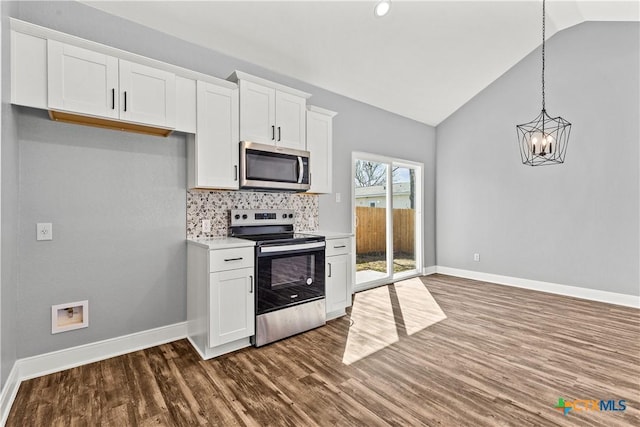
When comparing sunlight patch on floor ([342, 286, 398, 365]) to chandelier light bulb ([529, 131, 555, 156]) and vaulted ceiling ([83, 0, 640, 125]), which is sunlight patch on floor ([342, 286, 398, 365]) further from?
vaulted ceiling ([83, 0, 640, 125])

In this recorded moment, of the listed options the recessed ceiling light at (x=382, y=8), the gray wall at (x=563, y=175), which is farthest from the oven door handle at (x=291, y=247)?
the gray wall at (x=563, y=175)

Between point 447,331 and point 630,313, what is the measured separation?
7.80 ft

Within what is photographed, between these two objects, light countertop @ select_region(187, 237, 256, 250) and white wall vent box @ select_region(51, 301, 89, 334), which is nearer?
white wall vent box @ select_region(51, 301, 89, 334)

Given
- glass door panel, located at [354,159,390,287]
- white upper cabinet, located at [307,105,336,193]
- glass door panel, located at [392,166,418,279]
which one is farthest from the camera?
glass door panel, located at [392,166,418,279]

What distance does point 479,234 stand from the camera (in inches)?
203

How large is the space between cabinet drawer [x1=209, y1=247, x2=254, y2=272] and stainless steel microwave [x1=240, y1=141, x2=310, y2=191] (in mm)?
651

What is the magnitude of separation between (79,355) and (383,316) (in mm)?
2737

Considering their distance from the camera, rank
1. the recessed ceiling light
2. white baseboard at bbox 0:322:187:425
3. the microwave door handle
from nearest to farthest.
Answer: white baseboard at bbox 0:322:187:425 < the recessed ceiling light < the microwave door handle

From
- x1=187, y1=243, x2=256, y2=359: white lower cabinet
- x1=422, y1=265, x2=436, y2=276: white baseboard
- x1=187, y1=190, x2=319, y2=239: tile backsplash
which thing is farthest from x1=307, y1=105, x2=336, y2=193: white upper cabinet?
x1=422, y1=265, x2=436, y2=276: white baseboard

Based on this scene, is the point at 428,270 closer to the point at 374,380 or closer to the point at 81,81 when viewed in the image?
the point at 374,380

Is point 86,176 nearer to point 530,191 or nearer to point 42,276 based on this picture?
point 42,276

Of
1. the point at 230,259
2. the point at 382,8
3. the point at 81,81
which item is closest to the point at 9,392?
the point at 230,259

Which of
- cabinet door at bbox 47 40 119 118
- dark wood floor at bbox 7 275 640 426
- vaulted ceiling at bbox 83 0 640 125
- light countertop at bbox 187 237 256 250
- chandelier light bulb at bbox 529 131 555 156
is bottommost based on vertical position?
dark wood floor at bbox 7 275 640 426

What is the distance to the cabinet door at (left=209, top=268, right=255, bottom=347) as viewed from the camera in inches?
97.4
